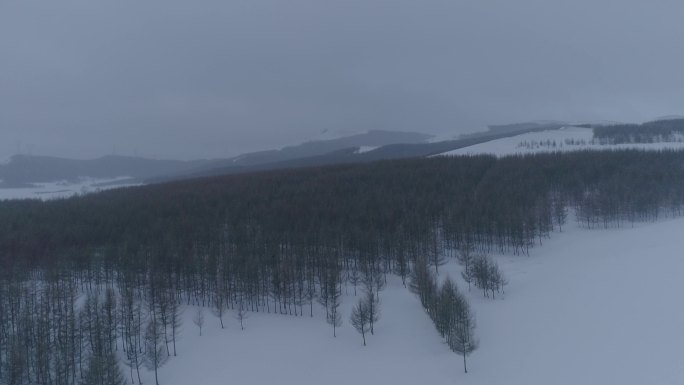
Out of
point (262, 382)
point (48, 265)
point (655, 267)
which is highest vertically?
point (48, 265)

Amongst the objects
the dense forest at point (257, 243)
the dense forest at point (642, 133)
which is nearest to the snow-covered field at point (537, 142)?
the dense forest at point (642, 133)

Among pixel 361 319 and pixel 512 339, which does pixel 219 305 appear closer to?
pixel 361 319

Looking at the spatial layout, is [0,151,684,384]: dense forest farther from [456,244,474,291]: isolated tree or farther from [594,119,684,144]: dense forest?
[594,119,684,144]: dense forest

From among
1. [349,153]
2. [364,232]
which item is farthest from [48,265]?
[349,153]

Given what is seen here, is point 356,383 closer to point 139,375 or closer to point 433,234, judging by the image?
point 139,375

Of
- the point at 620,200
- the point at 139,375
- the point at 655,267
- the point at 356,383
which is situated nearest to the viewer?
the point at 356,383

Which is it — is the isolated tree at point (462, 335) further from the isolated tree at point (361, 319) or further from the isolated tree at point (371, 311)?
the isolated tree at point (361, 319)

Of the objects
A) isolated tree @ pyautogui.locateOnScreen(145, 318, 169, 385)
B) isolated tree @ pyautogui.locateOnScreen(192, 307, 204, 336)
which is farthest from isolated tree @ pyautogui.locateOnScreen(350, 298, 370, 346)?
Answer: isolated tree @ pyautogui.locateOnScreen(145, 318, 169, 385)
